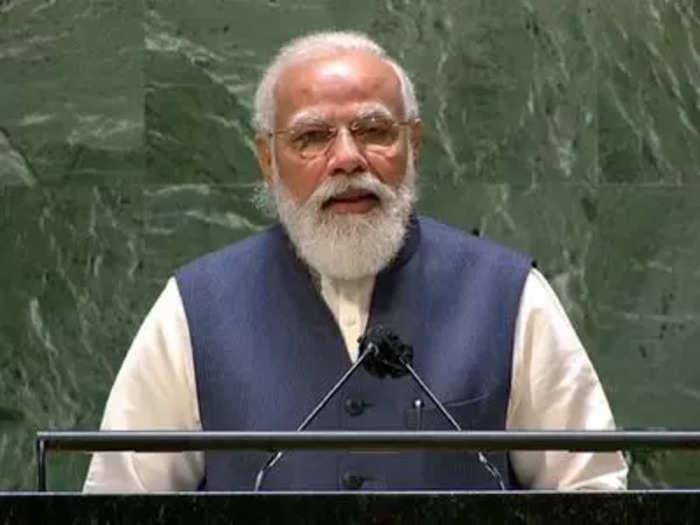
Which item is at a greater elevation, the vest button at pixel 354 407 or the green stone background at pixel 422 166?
the green stone background at pixel 422 166

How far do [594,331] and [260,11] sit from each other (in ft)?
3.88

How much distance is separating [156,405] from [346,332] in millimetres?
349

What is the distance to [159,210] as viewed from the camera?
445 cm

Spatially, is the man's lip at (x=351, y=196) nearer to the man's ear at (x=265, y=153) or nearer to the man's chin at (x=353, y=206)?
the man's chin at (x=353, y=206)

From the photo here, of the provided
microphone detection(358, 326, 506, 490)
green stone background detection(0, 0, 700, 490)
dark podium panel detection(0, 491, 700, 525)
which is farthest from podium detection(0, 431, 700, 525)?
green stone background detection(0, 0, 700, 490)

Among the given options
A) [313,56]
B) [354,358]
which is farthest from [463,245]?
[313,56]

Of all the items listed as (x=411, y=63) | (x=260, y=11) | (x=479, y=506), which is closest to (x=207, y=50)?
(x=260, y=11)

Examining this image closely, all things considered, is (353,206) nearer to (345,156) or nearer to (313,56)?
(345,156)

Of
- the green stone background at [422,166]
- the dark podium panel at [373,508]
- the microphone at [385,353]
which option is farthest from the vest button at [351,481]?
the green stone background at [422,166]

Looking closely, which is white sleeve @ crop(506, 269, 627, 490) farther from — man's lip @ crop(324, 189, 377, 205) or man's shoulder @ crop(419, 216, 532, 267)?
man's lip @ crop(324, 189, 377, 205)

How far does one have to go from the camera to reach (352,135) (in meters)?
2.93

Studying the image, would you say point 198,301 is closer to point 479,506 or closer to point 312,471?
point 312,471

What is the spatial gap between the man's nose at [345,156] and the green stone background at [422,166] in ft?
4.95

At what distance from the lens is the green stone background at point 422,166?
4410 millimetres
